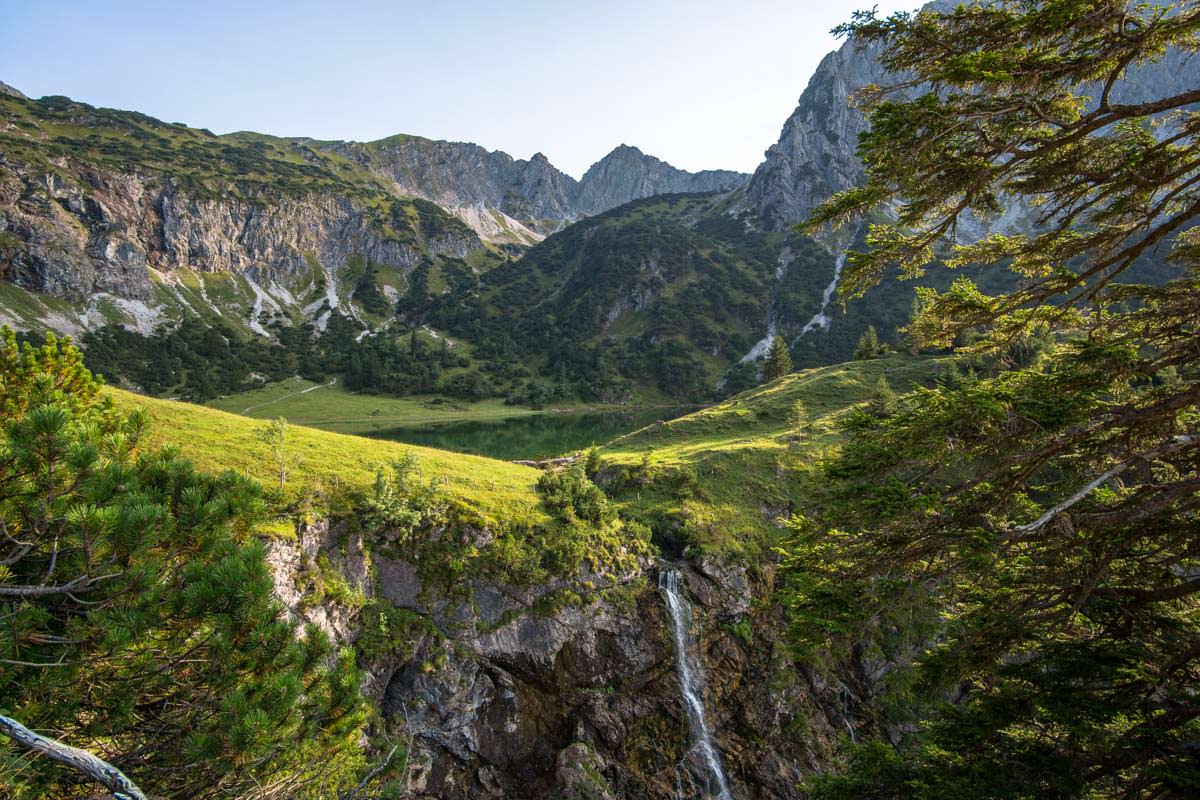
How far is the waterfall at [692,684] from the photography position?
694 inches

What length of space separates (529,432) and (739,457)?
2363 inches

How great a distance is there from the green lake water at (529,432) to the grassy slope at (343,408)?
30.4 feet

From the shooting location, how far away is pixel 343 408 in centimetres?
11456

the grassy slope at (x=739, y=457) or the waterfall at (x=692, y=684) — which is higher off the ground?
the grassy slope at (x=739, y=457)

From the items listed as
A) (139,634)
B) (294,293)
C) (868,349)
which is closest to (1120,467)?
(139,634)

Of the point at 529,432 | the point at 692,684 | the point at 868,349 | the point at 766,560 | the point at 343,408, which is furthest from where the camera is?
the point at 343,408

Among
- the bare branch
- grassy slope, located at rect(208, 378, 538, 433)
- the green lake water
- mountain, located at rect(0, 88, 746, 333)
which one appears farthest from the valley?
mountain, located at rect(0, 88, 746, 333)

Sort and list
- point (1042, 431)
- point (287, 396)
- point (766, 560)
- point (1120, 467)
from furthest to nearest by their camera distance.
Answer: point (287, 396)
point (766, 560)
point (1042, 431)
point (1120, 467)

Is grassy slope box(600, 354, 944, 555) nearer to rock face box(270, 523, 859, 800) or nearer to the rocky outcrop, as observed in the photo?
rock face box(270, 523, 859, 800)

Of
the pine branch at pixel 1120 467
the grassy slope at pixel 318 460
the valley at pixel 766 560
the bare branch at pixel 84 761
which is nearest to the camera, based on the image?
the bare branch at pixel 84 761

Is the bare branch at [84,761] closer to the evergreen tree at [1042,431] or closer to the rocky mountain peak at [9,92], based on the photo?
the evergreen tree at [1042,431]

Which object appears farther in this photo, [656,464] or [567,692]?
[656,464]

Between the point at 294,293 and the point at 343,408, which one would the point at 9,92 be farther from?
the point at 343,408

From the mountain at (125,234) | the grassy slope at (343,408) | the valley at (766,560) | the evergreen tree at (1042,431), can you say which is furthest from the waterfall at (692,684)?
the mountain at (125,234)
